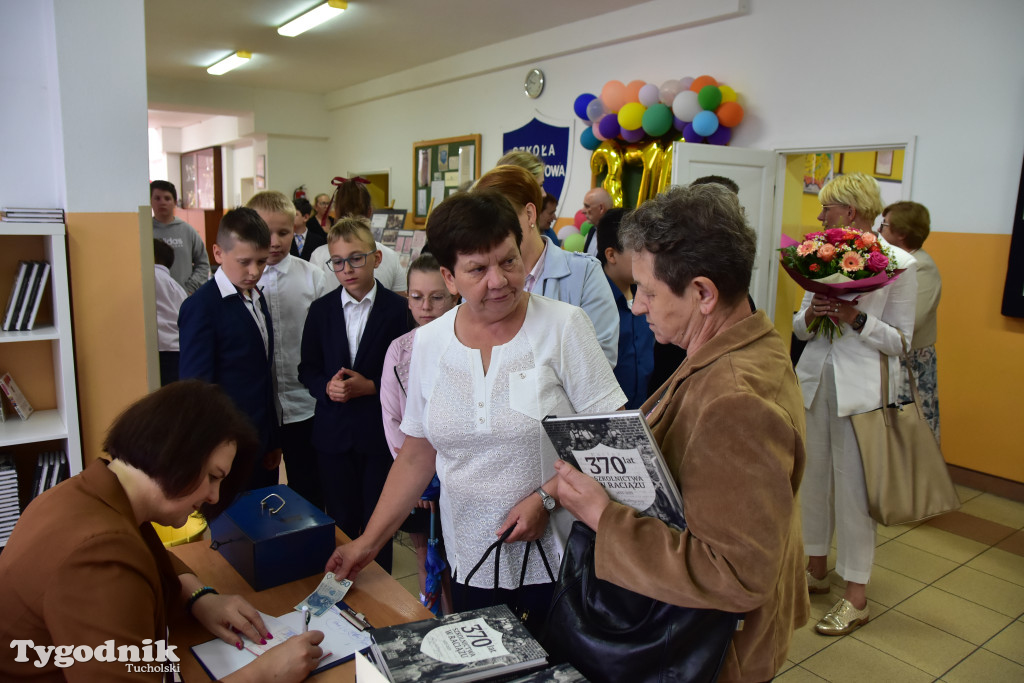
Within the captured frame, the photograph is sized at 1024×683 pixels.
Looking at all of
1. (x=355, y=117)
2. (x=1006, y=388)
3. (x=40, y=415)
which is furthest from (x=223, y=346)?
(x=355, y=117)

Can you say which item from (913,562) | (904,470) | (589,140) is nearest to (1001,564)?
(913,562)

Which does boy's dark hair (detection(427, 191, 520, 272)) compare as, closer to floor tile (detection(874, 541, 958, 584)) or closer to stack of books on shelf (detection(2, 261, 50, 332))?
stack of books on shelf (detection(2, 261, 50, 332))

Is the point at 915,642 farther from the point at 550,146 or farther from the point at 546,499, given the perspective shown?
the point at 550,146

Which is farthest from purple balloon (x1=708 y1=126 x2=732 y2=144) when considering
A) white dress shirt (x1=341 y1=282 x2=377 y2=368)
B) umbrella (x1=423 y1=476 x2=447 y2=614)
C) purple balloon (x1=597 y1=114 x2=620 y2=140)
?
umbrella (x1=423 y1=476 x2=447 y2=614)

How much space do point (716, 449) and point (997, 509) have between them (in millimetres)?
4355

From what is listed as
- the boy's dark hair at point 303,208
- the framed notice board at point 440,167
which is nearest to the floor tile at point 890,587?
the boy's dark hair at point 303,208

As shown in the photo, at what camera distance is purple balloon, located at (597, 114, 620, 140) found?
6.48 meters

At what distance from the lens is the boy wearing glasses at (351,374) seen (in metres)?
2.66

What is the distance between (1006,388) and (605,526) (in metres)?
4.47

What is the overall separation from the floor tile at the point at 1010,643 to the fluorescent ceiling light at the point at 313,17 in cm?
693

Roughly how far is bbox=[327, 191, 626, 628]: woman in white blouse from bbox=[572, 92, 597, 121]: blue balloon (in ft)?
18.6

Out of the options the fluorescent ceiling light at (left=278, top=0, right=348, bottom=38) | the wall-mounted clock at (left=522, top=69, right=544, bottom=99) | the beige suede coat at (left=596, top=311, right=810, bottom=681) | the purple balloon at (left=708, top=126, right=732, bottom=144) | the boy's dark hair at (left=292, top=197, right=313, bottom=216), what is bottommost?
the beige suede coat at (left=596, top=311, right=810, bottom=681)

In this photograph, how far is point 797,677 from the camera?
2.66m

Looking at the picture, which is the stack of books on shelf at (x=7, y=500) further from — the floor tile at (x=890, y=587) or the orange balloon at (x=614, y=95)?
the orange balloon at (x=614, y=95)
